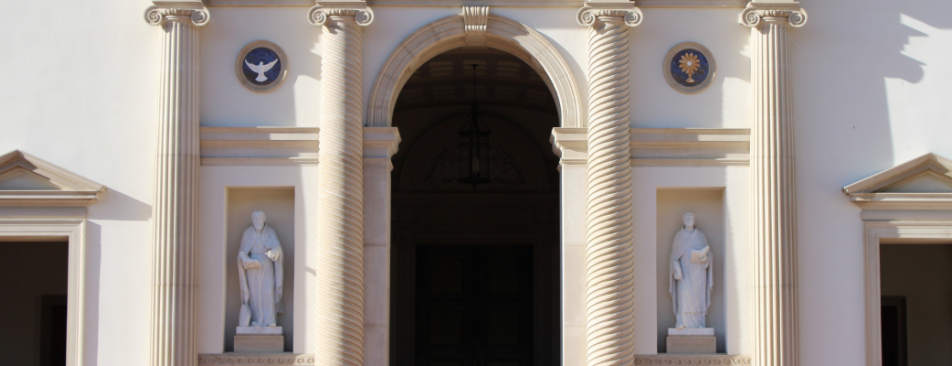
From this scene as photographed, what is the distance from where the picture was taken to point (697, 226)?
14.0 metres

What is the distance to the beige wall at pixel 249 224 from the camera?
13.8 meters

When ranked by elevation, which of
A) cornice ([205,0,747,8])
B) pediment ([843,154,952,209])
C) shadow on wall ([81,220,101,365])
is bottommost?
shadow on wall ([81,220,101,365])

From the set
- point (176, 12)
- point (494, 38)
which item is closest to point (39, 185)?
point (176, 12)

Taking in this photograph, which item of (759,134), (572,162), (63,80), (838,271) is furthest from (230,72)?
(838,271)

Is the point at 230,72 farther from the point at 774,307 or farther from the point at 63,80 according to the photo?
the point at 774,307

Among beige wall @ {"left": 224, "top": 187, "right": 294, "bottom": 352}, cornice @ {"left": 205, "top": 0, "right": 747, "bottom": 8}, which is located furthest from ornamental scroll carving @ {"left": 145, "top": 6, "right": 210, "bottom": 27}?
beige wall @ {"left": 224, "top": 187, "right": 294, "bottom": 352}

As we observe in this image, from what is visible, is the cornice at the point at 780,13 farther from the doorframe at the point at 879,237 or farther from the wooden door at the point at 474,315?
the wooden door at the point at 474,315

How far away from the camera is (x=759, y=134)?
13703 millimetres

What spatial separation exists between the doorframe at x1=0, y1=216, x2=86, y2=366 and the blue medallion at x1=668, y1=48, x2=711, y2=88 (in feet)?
26.1

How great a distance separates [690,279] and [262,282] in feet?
18.2

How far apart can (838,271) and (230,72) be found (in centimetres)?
839

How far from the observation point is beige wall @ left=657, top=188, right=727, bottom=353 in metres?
13.9

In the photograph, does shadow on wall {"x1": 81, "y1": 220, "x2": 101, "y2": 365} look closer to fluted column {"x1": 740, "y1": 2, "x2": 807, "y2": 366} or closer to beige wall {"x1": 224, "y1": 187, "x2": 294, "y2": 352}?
beige wall {"x1": 224, "y1": 187, "x2": 294, "y2": 352}

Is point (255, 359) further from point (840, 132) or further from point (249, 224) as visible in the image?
point (840, 132)
